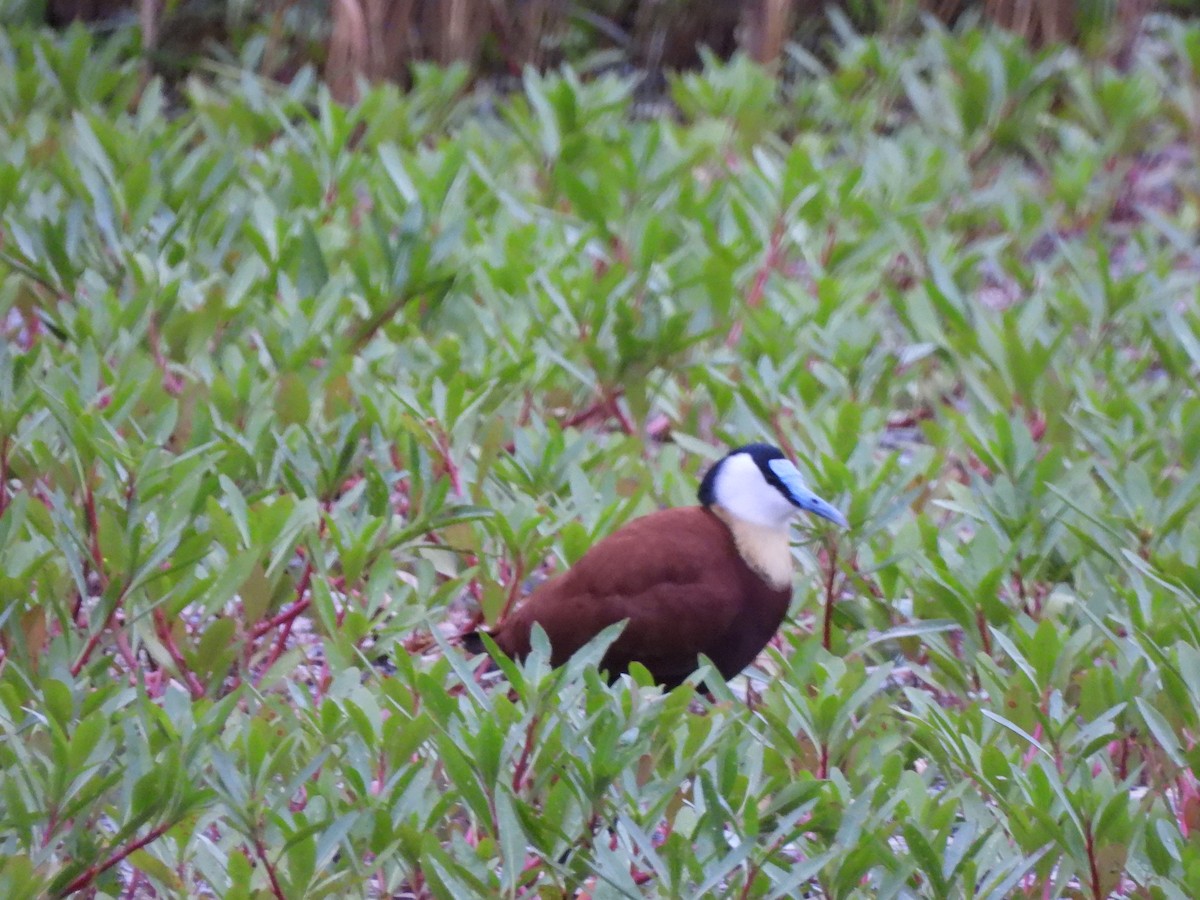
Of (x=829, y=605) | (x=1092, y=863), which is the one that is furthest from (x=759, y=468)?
(x=1092, y=863)

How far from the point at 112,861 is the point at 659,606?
1034 mm

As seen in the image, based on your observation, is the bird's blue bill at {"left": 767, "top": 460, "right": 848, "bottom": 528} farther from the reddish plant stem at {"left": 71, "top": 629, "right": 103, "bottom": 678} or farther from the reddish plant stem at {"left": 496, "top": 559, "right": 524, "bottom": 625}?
the reddish plant stem at {"left": 71, "top": 629, "right": 103, "bottom": 678}

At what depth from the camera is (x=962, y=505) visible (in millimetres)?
3262

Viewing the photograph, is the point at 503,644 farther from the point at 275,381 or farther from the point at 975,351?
the point at 975,351

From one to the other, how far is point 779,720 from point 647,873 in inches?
14.9

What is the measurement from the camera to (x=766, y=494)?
9.84 ft

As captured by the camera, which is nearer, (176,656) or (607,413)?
(176,656)

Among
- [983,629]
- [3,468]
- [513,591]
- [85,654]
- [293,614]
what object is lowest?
[983,629]

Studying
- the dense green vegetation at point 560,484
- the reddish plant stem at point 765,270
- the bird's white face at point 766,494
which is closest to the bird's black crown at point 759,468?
the bird's white face at point 766,494

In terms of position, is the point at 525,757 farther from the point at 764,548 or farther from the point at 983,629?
the point at 983,629

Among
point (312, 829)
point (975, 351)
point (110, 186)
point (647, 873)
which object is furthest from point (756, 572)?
point (110, 186)

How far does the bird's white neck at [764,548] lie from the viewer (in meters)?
2.96

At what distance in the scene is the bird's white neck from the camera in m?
2.96

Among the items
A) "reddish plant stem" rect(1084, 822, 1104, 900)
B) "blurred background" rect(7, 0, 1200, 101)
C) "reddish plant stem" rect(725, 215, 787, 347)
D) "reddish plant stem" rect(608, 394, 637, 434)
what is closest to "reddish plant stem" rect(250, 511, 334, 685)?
"reddish plant stem" rect(608, 394, 637, 434)
